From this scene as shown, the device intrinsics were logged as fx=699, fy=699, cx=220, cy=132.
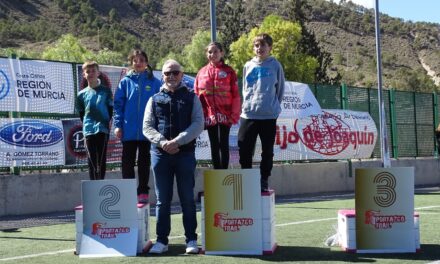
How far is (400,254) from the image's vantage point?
22.3 ft

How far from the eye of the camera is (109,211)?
7.09m

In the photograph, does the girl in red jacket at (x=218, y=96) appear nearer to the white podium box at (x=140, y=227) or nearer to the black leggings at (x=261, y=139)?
the black leggings at (x=261, y=139)

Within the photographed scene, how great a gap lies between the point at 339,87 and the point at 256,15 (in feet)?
306

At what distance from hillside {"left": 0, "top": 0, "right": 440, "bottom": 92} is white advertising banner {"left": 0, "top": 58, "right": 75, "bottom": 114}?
78893 mm

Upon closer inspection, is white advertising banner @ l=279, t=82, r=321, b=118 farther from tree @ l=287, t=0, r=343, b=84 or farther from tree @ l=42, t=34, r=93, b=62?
tree @ l=42, t=34, r=93, b=62

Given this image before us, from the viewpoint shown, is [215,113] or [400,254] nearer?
[400,254]

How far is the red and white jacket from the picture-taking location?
7980 mm

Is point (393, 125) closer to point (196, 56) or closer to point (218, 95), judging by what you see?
point (218, 95)

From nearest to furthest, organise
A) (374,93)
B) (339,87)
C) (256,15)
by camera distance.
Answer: (339,87) < (374,93) < (256,15)

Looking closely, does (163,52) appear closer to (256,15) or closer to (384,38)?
(256,15)

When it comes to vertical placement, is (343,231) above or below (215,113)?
below

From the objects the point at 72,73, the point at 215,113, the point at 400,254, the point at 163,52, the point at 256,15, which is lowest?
the point at 400,254

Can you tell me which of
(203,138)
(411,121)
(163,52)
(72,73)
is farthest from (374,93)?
(163,52)

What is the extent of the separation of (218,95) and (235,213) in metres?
1.55
